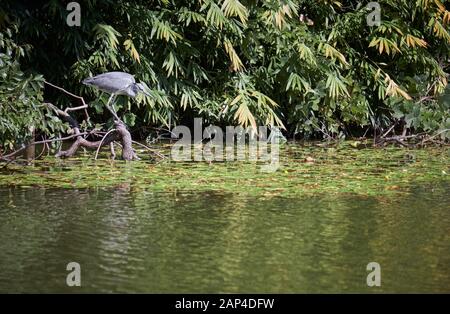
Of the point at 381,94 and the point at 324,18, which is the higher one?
the point at 324,18

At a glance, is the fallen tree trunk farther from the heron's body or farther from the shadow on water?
the shadow on water

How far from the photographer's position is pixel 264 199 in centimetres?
551

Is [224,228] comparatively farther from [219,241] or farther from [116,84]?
[116,84]

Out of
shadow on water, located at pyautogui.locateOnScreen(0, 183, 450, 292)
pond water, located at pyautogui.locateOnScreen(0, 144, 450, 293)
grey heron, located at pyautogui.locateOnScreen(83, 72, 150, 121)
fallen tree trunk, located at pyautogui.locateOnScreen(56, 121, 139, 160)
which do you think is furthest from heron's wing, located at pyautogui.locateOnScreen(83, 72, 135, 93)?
shadow on water, located at pyautogui.locateOnScreen(0, 183, 450, 292)

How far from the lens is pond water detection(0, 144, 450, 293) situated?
3.78 metres

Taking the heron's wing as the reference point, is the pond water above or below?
below

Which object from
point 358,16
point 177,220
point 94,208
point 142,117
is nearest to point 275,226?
point 177,220

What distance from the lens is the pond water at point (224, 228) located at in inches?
149

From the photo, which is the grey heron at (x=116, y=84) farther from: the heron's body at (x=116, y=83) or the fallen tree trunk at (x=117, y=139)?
the fallen tree trunk at (x=117, y=139)

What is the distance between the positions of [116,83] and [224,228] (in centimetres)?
267

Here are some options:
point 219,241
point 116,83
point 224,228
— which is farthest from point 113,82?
point 219,241

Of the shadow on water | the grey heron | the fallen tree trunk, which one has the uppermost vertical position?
the grey heron
